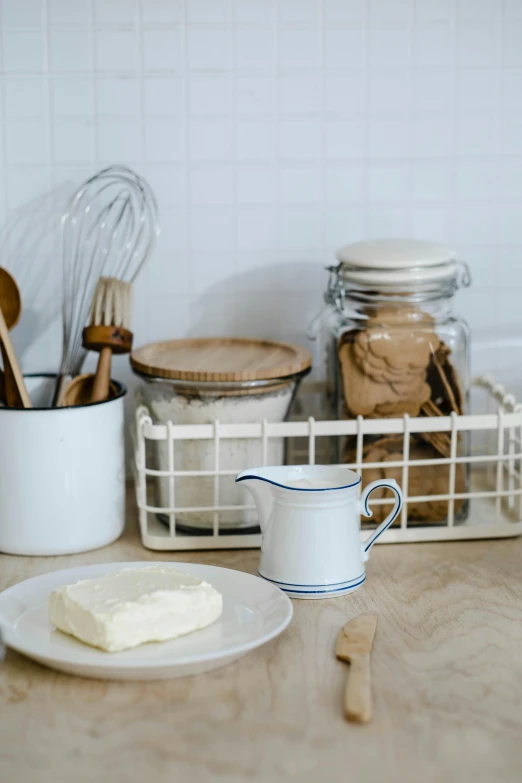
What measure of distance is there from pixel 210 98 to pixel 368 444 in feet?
1.32

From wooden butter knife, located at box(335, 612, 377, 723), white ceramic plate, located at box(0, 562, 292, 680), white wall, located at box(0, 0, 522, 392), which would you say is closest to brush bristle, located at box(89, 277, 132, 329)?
white wall, located at box(0, 0, 522, 392)

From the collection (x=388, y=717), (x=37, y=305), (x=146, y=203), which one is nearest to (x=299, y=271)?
(x=146, y=203)

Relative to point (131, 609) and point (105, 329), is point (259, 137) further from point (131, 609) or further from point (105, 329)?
point (131, 609)

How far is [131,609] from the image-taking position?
1.88 feet

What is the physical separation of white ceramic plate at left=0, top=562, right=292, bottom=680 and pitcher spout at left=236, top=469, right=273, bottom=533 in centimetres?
5

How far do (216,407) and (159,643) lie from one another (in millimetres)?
250

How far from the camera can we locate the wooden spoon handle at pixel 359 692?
52 cm

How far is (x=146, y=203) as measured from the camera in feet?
3.09

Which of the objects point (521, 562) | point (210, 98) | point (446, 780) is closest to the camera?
point (446, 780)

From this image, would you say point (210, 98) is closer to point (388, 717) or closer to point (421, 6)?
point (421, 6)

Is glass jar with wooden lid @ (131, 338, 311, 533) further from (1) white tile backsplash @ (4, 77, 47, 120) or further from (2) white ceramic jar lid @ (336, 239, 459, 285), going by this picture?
(1) white tile backsplash @ (4, 77, 47, 120)

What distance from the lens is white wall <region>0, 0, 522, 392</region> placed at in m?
0.91

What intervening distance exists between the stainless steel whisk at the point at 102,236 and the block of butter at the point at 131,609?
37 centimetres

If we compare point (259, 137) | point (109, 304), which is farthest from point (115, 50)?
point (109, 304)
